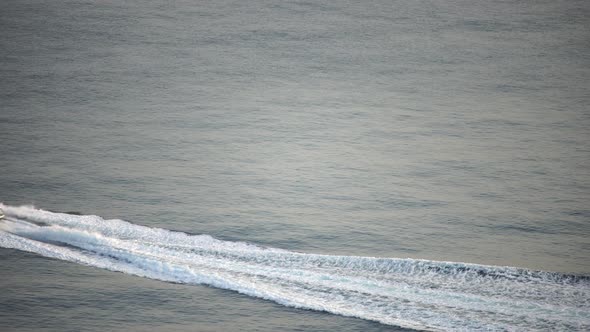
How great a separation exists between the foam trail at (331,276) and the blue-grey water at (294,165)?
0.12ft

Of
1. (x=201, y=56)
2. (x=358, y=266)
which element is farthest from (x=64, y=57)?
(x=358, y=266)

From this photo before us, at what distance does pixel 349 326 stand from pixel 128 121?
8666mm

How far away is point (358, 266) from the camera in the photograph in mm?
14039

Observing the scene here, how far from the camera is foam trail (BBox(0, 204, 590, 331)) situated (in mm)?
12711

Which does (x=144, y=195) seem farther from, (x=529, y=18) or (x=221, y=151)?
(x=529, y=18)

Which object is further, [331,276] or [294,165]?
[294,165]

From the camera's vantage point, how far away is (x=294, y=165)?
698 inches

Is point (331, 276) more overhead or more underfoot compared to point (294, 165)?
more underfoot

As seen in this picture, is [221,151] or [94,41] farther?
[94,41]

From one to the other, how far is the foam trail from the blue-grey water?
0.04 metres

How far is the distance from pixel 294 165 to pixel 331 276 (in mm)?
4352

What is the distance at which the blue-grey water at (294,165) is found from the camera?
13.2 meters

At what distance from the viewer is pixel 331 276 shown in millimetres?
13734

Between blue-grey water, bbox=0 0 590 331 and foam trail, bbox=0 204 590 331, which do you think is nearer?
foam trail, bbox=0 204 590 331
